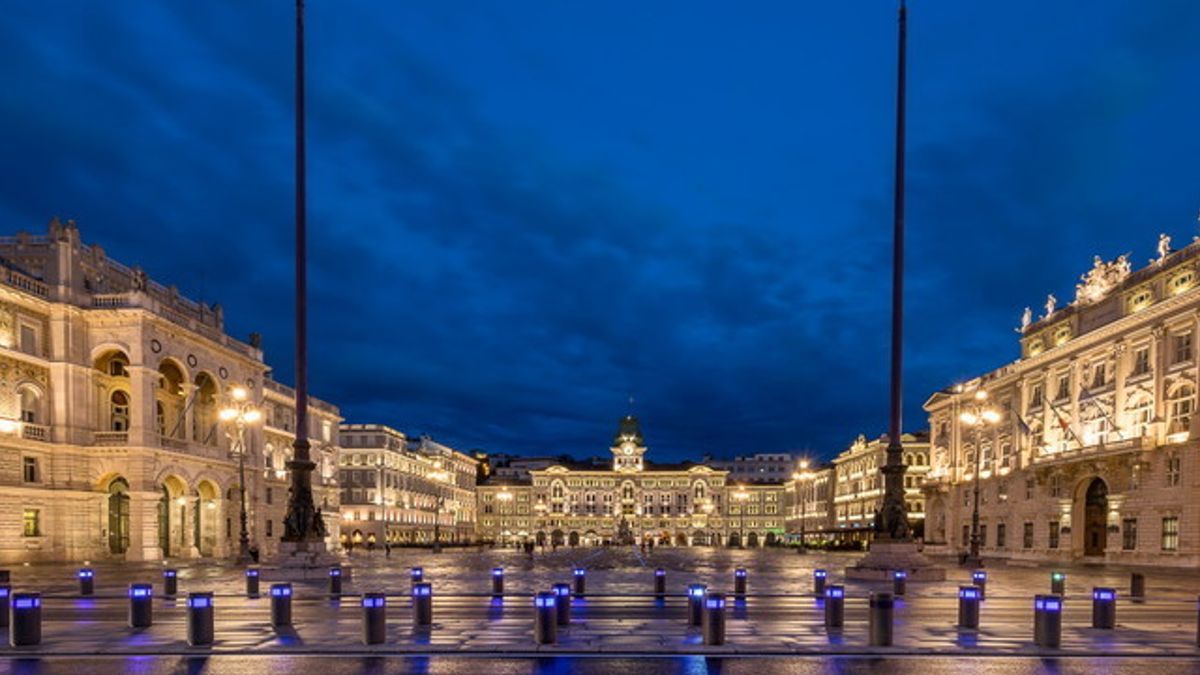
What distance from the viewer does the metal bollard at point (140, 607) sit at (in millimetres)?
17516

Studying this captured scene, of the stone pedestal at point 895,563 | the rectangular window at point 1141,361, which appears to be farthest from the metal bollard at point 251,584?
the rectangular window at point 1141,361

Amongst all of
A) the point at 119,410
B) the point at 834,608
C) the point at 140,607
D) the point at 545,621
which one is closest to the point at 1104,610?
the point at 834,608

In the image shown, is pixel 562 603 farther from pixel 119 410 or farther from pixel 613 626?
pixel 119 410

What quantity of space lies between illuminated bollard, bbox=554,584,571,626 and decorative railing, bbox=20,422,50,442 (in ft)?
146

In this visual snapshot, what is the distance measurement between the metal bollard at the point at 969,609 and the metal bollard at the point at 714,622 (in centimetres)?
596

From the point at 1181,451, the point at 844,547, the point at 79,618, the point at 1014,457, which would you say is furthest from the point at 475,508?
the point at 79,618

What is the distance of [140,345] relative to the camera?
53656mm

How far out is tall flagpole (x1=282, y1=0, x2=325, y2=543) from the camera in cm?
3027

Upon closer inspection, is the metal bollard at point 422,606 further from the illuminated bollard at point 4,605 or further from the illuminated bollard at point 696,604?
the illuminated bollard at point 4,605

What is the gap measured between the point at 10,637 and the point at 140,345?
42.1 meters

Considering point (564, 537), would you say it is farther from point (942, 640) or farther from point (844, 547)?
point (942, 640)

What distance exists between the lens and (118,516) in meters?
56.7

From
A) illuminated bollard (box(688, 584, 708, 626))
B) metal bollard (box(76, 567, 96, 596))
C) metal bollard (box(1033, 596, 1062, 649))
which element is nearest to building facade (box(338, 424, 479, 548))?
metal bollard (box(76, 567, 96, 596))

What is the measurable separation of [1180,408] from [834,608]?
45069 millimetres
